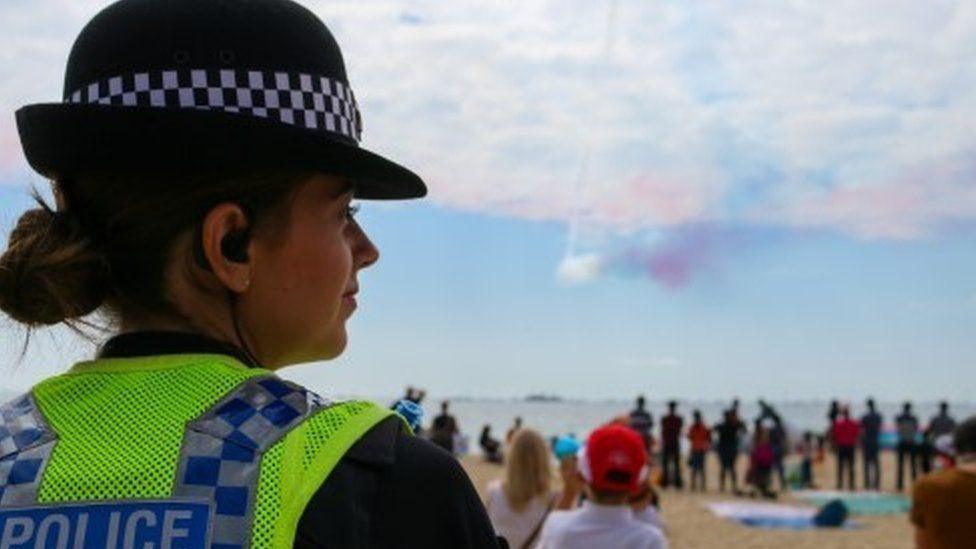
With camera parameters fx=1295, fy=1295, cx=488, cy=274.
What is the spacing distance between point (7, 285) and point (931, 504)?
458 centimetres

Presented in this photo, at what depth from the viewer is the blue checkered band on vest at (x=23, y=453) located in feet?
4.32

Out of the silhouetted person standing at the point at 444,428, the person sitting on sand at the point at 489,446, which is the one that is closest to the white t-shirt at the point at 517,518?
the silhouetted person standing at the point at 444,428

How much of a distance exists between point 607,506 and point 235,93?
3957mm

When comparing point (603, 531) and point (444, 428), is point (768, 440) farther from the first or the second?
point (603, 531)

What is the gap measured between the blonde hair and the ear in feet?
17.8

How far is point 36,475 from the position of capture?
4.34 feet

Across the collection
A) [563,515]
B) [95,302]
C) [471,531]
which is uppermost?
[95,302]

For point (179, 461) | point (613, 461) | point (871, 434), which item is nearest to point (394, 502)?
point (179, 461)

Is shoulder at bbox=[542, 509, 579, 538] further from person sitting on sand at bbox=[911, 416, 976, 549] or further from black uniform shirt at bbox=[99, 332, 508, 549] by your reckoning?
black uniform shirt at bbox=[99, 332, 508, 549]

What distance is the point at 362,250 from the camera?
158 cm

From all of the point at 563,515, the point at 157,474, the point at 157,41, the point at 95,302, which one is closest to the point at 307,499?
the point at 157,474

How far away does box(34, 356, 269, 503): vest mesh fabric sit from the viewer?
128cm

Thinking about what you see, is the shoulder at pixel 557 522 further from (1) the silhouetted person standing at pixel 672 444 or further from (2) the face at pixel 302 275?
(1) the silhouetted person standing at pixel 672 444

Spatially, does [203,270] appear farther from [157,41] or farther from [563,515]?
[563,515]
